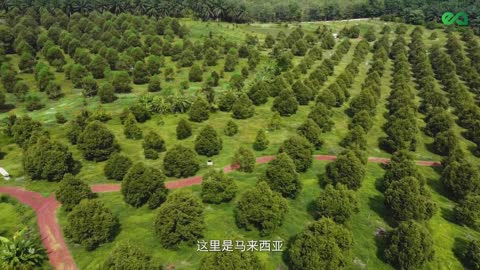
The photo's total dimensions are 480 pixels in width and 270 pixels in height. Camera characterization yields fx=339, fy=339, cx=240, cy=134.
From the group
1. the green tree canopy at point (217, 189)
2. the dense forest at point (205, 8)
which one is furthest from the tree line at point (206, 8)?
the green tree canopy at point (217, 189)

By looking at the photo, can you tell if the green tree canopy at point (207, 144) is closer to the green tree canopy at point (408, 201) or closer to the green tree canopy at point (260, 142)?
the green tree canopy at point (260, 142)

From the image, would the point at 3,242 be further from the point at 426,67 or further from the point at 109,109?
the point at 426,67

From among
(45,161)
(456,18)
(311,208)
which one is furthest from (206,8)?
(311,208)

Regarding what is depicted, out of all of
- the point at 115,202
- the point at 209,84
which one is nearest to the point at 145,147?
the point at 115,202

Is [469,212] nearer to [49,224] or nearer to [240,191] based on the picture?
[240,191]

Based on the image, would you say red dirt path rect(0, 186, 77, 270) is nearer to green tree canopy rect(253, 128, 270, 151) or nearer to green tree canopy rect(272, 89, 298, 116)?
green tree canopy rect(253, 128, 270, 151)

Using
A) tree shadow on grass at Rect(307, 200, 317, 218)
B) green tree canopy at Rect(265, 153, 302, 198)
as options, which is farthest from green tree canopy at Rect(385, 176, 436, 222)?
green tree canopy at Rect(265, 153, 302, 198)

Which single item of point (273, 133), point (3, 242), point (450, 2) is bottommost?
point (273, 133)

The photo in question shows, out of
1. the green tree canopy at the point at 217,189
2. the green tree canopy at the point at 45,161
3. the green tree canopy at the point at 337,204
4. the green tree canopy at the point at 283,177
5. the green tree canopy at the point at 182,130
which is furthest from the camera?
the green tree canopy at the point at 182,130
